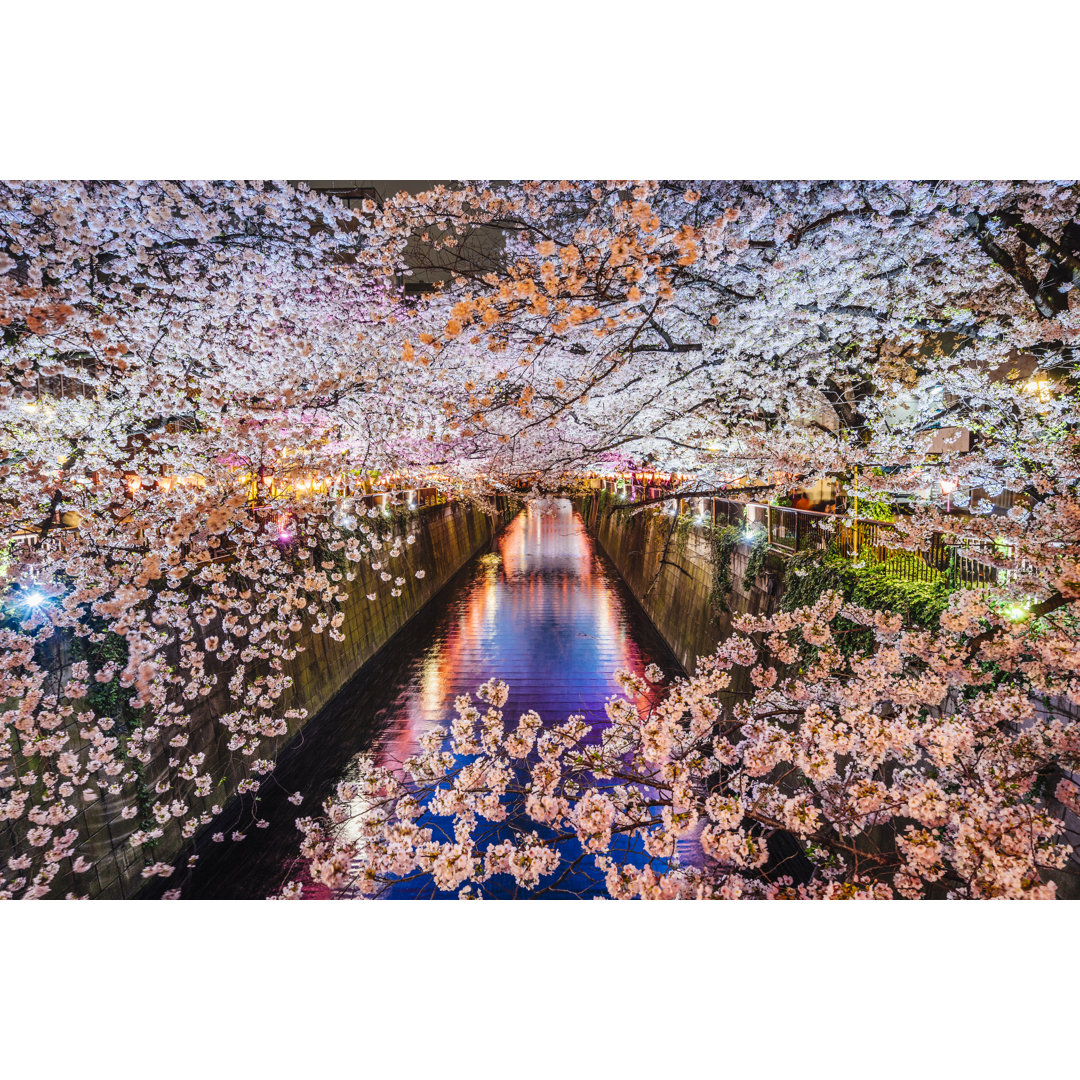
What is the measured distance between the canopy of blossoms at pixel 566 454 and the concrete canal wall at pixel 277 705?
4.3 inches

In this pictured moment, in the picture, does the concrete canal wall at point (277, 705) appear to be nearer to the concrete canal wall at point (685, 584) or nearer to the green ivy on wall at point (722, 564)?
the concrete canal wall at point (685, 584)

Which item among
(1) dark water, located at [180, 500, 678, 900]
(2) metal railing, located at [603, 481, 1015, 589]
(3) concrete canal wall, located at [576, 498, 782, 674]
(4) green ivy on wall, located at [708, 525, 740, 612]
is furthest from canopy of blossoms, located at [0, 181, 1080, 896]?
(4) green ivy on wall, located at [708, 525, 740, 612]

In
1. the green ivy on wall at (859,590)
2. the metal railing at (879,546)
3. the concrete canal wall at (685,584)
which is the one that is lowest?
the concrete canal wall at (685,584)

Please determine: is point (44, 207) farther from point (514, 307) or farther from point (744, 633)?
point (744, 633)

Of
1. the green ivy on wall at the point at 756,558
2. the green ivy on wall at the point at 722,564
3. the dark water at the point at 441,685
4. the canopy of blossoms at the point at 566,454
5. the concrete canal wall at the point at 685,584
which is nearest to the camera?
the canopy of blossoms at the point at 566,454

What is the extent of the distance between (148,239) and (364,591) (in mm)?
6654

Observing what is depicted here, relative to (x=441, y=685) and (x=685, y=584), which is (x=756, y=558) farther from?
(x=441, y=685)

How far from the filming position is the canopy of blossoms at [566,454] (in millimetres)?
2973

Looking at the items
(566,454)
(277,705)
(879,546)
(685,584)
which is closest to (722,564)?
(685,584)

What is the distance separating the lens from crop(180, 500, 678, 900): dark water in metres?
5.04

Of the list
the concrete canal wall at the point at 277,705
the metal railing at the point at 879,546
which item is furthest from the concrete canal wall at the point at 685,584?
the concrete canal wall at the point at 277,705

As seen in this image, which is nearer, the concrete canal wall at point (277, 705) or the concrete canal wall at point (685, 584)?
the concrete canal wall at point (277, 705)

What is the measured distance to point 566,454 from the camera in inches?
217

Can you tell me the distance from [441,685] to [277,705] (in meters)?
2.41
